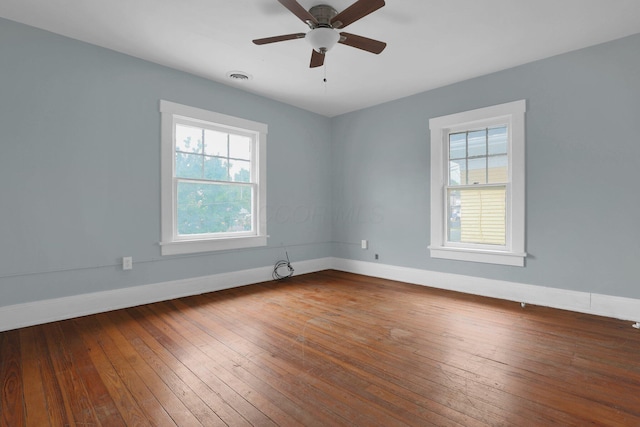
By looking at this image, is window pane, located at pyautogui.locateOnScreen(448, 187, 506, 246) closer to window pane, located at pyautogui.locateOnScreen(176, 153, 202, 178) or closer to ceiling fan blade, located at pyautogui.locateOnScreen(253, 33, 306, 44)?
ceiling fan blade, located at pyautogui.locateOnScreen(253, 33, 306, 44)

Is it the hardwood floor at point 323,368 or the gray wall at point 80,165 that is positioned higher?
the gray wall at point 80,165

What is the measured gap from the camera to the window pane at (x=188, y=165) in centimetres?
379

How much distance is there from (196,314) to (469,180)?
357cm

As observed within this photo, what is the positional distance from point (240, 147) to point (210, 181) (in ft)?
2.30

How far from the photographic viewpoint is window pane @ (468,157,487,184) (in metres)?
3.92

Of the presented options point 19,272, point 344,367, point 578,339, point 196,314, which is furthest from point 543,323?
Answer: point 19,272

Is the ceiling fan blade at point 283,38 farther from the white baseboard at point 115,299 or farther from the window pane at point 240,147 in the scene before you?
the white baseboard at point 115,299

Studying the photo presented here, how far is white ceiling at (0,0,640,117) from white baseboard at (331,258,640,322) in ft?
8.21

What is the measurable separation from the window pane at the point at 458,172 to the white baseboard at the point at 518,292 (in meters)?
1.22

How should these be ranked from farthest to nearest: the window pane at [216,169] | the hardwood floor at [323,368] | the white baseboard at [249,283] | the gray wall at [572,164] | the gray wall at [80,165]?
1. the window pane at [216,169]
2. the gray wall at [572,164]
3. the white baseboard at [249,283]
4. the gray wall at [80,165]
5. the hardwood floor at [323,368]

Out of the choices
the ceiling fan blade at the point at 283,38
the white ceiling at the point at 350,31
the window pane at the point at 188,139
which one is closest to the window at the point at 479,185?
the white ceiling at the point at 350,31

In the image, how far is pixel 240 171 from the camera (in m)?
4.38

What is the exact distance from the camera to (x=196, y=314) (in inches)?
123

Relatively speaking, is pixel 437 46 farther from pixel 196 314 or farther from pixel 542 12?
pixel 196 314
